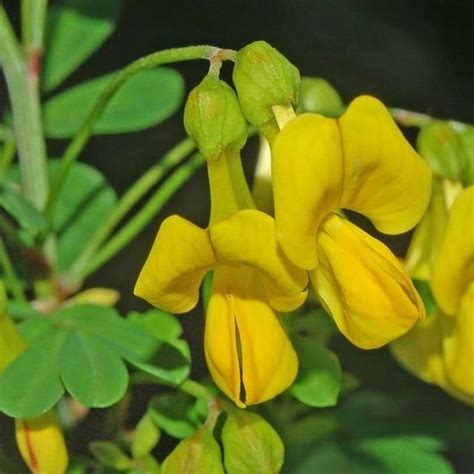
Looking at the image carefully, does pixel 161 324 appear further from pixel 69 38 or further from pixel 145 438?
pixel 69 38

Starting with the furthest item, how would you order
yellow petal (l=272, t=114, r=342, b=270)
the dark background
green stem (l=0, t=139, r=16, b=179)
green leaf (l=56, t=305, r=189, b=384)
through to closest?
1. the dark background
2. green stem (l=0, t=139, r=16, b=179)
3. green leaf (l=56, t=305, r=189, b=384)
4. yellow petal (l=272, t=114, r=342, b=270)

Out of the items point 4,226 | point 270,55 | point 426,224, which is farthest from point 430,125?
point 4,226


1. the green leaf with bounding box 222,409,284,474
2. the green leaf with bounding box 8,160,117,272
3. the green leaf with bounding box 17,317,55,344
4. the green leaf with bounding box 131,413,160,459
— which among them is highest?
the green leaf with bounding box 222,409,284,474

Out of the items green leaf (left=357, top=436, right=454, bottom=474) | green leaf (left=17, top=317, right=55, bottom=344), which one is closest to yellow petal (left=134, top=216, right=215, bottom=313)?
green leaf (left=17, top=317, right=55, bottom=344)

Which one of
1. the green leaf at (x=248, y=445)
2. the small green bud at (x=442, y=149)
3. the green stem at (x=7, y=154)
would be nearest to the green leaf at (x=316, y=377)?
the green leaf at (x=248, y=445)

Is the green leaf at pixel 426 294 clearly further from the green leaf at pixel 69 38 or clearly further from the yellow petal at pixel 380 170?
the green leaf at pixel 69 38

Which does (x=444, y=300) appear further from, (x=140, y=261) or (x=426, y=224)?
(x=140, y=261)

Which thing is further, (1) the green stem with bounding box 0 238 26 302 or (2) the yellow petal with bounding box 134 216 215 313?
(1) the green stem with bounding box 0 238 26 302

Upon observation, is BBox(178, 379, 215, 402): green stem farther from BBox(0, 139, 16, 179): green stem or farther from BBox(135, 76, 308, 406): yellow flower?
Answer: BBox(0, 139, 16, 179): green stem
